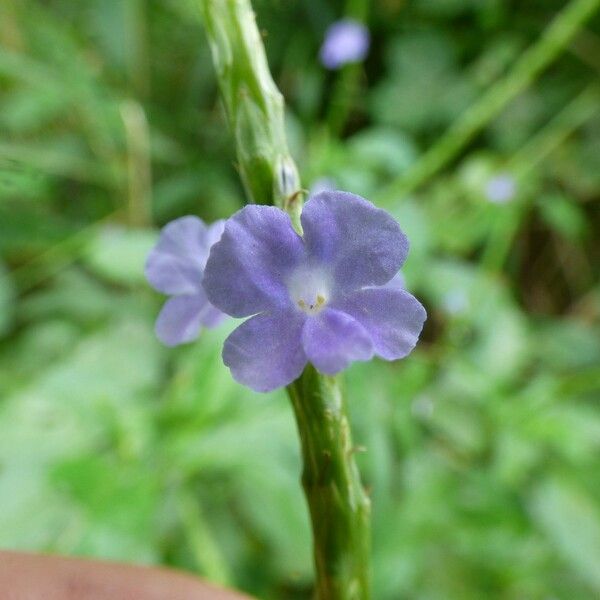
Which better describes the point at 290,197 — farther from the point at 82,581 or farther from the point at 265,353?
the point at 82,581

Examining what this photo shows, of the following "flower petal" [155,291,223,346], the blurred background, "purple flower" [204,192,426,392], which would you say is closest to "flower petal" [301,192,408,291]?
"purple flower" [204,192,426,392]

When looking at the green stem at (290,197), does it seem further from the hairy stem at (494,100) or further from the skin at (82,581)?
the hairy stem at (494,100)

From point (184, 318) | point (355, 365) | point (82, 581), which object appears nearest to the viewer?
point (184, 318)

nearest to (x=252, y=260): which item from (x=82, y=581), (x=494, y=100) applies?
(x=82, y=581)

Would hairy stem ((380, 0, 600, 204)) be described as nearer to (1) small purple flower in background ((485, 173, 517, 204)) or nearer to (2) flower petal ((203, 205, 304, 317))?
(1) small purple flower in background ((485, 173, 517, 204))

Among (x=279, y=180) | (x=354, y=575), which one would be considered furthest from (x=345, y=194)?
(x=354, y=575)
